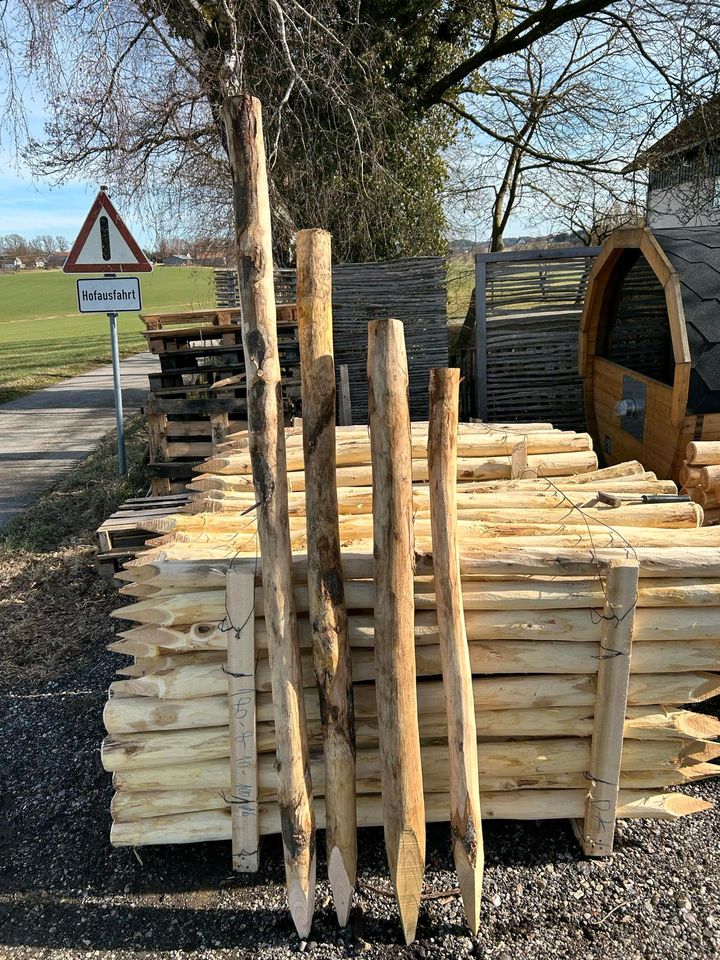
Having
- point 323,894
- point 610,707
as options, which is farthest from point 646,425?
point 323,894

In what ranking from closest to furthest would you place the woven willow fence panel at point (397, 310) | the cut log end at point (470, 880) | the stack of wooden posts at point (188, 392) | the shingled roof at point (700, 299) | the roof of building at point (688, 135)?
the cut log end at point (470, 880) → the shingled roof at point (700, 299) → the stack of wooden posts at point (188, 392) → the woven willow fence panel at point (397, 310) → the roof of building at point (688, 135)

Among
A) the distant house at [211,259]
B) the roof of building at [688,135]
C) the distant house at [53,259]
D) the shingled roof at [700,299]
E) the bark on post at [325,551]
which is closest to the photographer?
the bark on post at [325,551]

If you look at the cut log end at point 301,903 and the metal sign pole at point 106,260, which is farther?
the metal sign pole at point 106,260

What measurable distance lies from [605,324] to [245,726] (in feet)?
19.2

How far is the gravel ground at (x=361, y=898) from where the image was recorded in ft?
8.51

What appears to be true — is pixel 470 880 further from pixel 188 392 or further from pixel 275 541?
pixel 188 392

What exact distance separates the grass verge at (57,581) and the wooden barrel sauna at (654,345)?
4403 mm

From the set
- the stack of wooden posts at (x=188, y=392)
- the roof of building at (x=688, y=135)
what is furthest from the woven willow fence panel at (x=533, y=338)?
the roof of building at (x=688, y=135)

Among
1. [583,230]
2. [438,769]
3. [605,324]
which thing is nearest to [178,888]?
[438,769]

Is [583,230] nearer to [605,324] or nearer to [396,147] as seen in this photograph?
[396,147]

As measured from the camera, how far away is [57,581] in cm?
609

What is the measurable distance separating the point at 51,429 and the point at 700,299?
11.2 m

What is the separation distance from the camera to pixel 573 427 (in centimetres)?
986

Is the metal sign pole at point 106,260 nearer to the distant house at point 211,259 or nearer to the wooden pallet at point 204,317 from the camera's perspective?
the wooden pallet at point 204,317
